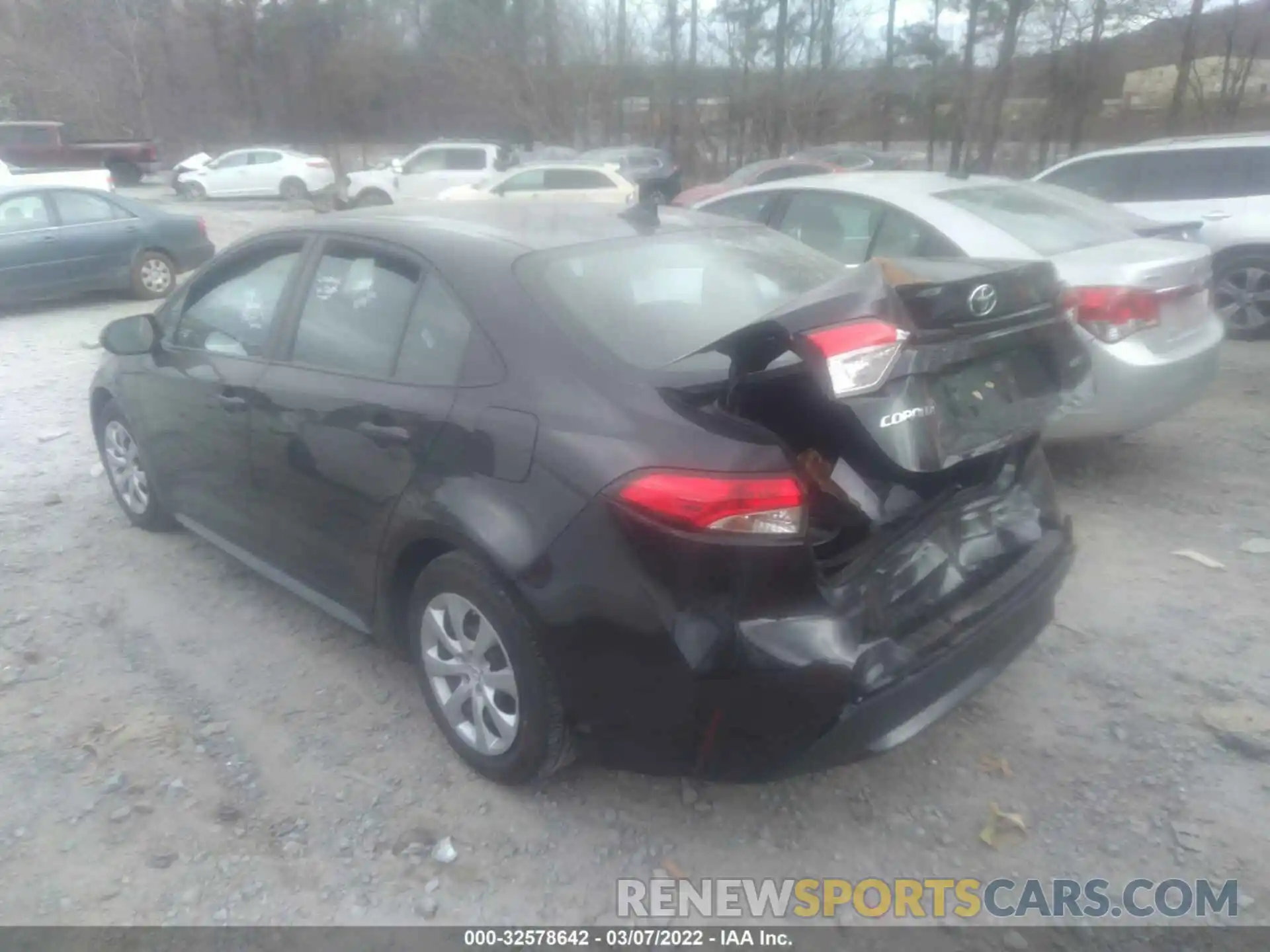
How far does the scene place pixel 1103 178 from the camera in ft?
30.9

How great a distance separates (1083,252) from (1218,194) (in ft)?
16.9

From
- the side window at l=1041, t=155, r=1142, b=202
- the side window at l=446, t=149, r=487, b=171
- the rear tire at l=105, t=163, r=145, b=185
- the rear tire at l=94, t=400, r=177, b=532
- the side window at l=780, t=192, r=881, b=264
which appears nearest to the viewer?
the rear tire at l=94, t=400, r=177, b=532

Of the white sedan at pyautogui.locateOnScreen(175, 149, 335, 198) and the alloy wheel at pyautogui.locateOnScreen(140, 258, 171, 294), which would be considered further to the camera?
the white sedan at pyautogui.locateOnScreen(175, 149, 335, 198)

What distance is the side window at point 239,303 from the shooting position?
375cm

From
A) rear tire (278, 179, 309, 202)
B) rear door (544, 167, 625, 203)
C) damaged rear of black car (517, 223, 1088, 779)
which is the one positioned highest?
damaged rear of black car (517, 223, 1088, 779)

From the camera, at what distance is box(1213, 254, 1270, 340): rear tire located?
8.47 metres

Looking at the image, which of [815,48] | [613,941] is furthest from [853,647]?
[815,48]

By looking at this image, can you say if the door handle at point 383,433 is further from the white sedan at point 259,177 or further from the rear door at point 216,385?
the white sedan at point 259,177

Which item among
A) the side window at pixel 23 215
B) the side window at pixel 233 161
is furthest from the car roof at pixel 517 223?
the side window at pixel 233 161

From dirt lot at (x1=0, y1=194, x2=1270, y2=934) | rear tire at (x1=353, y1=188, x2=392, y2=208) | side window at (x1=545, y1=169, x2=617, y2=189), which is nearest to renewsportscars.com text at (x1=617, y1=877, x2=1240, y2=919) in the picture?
dirt lot at (x1=0, y1=194, x2=1270, y2=934)

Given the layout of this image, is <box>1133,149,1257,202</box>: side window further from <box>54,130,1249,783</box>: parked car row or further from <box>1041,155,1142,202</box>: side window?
<box>54,130,1249,783</box>: parked car row

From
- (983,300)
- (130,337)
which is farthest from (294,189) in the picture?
(983,300)

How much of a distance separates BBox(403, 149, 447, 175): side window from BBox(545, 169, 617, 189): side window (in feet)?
19.2

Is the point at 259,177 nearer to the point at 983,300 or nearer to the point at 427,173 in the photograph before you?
the point at 427,173
